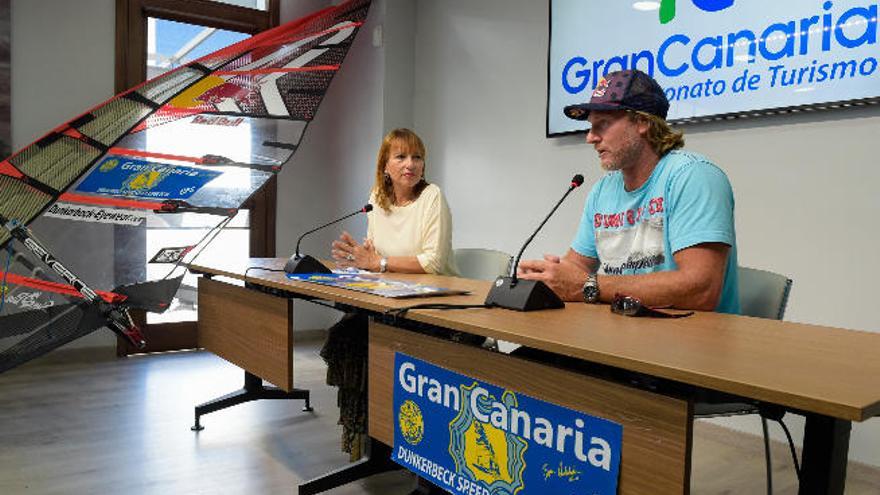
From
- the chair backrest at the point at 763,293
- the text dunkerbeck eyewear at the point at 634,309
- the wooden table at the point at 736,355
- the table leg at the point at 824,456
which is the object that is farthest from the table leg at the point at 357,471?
the table leg at the point at 824,456

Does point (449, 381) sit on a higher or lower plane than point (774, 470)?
higher

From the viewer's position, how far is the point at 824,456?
0.83 meters

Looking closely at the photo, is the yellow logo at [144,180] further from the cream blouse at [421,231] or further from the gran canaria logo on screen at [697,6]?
the gran canaria logo on screen at [697,6]

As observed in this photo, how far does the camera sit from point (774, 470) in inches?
85.8

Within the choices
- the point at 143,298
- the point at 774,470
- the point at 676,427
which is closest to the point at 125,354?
the point at 143,298

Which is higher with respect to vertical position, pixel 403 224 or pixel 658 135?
pixel 658 135

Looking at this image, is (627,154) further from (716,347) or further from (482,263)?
(482,263)

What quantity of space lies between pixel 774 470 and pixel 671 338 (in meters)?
1.54

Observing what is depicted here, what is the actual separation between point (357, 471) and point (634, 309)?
111 centimetres

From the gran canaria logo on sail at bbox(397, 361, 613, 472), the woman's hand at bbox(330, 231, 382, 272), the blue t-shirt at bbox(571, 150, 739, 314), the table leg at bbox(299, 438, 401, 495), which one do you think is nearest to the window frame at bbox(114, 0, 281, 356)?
the woman's hand at bbox(330, 231, 382, 272)

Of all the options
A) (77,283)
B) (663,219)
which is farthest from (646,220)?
(77,283)

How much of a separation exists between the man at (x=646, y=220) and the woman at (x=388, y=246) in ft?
2.08

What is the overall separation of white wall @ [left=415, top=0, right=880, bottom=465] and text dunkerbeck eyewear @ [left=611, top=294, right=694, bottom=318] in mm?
399

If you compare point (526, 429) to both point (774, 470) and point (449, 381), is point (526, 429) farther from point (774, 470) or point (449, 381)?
point (774, 470)
